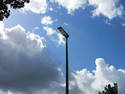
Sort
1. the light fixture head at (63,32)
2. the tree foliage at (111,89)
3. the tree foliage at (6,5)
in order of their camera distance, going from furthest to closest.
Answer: the tree foliage at (111,89) < the tree foliage at (6,5) < the light fixture head at (63,32)

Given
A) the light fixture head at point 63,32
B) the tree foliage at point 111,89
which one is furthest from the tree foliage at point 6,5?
the tree foliage at point 111,89

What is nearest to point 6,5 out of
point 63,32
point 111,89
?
point 63,32

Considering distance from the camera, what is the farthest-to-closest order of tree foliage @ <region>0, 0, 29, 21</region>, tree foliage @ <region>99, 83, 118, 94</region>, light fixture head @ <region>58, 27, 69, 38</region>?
tree foliage @ <region>99, 83, 118, 94</region>, tree foliage @ <region>0, 0, 29, 21</region>, light fixture head @ <region>58, 27, 69, 38</region>

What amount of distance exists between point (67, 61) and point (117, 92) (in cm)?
1575

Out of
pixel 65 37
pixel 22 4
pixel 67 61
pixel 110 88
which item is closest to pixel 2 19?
pixel 22 4

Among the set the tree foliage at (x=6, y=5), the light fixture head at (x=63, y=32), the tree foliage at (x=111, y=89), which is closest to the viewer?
the light fixture head at (x=63, y=32)

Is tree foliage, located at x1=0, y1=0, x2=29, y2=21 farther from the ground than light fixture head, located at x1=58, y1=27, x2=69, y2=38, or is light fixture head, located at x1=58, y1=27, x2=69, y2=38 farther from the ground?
tree foliage, located at x1=0, y1=0, x2=29, y2=21

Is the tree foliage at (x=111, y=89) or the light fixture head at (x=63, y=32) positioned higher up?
the tree foliage at (x=111, y=89)

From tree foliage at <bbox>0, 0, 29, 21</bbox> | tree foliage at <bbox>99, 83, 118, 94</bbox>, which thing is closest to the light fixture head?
tree foliage at <bbox>0, 0, 29, 21</bbox>

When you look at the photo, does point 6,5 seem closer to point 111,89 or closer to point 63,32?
point 63,32

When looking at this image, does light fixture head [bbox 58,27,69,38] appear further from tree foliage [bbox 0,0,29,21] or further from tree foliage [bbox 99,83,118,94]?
tree foliage [bbox 99,83,118,94]

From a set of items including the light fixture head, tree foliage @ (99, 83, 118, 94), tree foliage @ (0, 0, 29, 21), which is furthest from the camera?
tree foliage @ (99, 83, 118, 94)

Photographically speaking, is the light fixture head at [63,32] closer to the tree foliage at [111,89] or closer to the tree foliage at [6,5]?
the tree foliage at [6,5]

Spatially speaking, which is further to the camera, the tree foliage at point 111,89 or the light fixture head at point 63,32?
the tree foliage at point 111,89
